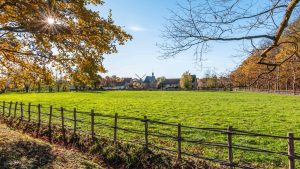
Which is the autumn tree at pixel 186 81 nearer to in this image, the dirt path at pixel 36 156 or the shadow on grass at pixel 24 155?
the dirt path at pixel 36 156

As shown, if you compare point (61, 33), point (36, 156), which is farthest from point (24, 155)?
point (61, 33)

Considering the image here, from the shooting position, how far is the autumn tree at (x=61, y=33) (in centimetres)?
1087

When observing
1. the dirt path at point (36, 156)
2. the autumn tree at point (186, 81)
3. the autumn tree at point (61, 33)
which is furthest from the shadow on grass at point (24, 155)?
the autumn tree at point (186, 81)

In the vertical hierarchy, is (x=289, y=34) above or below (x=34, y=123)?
above

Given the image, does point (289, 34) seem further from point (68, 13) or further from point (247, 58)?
point (68, 13)

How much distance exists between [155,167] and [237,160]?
2.64 metres

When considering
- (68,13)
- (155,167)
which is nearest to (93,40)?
(68,13)

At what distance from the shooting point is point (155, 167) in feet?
28.2

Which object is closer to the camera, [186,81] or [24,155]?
[24,155]

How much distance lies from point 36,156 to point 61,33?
519 centimetres

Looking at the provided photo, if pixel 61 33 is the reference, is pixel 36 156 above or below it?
below

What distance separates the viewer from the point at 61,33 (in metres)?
11.7

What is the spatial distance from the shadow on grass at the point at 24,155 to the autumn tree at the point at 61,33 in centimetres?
383

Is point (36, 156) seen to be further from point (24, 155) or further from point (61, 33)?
point (61, 33)
